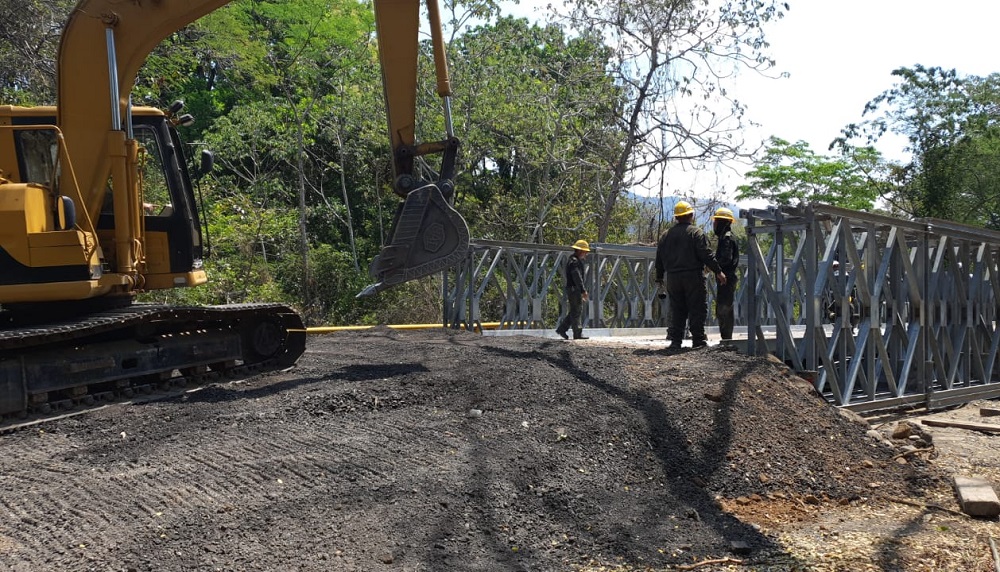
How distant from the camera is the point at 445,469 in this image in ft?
17.5

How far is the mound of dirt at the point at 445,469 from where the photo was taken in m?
4.31

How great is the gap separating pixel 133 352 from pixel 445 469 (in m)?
4.37

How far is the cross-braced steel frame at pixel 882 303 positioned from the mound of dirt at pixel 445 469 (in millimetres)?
868

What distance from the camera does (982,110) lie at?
108ft

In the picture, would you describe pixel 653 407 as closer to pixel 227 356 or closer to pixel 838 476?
pixel 838 476

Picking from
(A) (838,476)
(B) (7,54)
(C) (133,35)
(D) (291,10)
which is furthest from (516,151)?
(A) (838,476)

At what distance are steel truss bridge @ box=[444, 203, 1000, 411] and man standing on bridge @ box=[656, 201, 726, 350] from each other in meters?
0.71

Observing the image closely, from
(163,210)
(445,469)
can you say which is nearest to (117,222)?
(163,210)

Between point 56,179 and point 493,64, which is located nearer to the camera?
point 56,179

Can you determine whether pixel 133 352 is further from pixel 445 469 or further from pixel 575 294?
pixel 575 294

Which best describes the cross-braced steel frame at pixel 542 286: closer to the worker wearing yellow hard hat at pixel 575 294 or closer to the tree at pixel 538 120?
the worker wearing yellow hard hat at pixel 575 294

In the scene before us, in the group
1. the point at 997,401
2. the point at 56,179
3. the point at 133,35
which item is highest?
the point at 133,35

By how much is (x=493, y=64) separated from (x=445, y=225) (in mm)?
13850

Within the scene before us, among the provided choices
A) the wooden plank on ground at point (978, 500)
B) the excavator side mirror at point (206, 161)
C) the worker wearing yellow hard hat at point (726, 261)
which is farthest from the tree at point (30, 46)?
the wooden plank on ground at point (978, 500)
